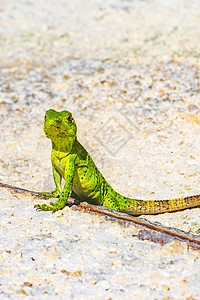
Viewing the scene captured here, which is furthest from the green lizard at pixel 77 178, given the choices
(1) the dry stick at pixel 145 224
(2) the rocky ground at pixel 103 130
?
(1) the dry stick at pixel 145 224

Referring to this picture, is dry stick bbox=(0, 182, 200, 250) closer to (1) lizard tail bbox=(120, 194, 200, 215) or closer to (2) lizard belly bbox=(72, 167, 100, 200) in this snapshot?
(2) lizard belly bbox=(72, 167, 100, 200)

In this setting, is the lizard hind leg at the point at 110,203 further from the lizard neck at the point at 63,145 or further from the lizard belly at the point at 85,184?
the lizard neck at the point at 63,145

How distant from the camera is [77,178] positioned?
4566mm

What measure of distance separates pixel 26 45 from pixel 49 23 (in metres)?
1.37

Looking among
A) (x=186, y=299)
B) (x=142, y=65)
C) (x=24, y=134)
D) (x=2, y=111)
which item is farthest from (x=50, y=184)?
(x=142, y=65)

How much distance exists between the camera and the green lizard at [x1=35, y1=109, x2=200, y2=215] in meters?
4.19

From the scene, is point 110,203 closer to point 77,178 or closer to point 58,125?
point 77,178

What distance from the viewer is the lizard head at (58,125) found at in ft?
13.5

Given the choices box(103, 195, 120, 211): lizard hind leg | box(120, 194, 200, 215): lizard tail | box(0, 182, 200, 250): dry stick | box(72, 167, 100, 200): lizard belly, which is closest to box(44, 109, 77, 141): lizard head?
box(72, 167, 100, 200): lizard belly

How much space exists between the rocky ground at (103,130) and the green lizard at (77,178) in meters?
0.17

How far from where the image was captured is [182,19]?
10.0 metres

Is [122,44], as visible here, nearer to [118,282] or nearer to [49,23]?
[49,23]

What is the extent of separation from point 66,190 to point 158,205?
1254 mm

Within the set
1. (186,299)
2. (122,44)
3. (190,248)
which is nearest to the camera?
(186,299)
